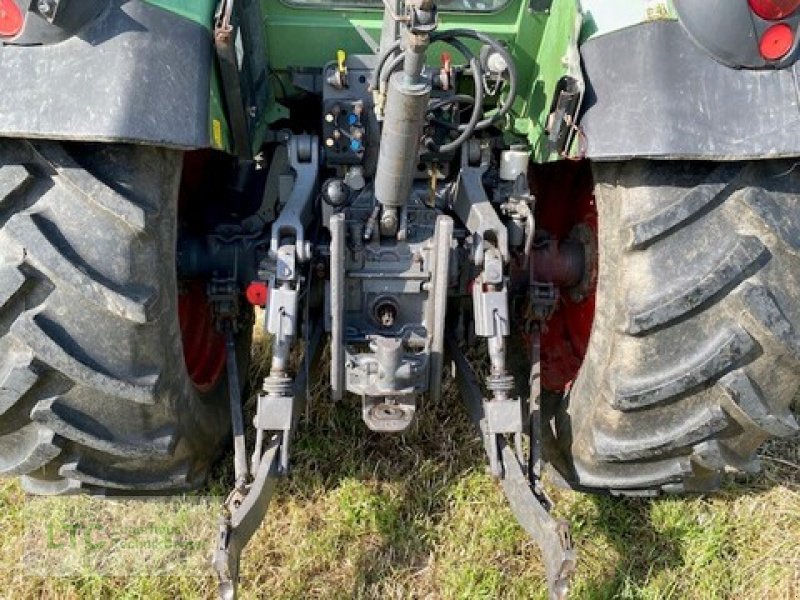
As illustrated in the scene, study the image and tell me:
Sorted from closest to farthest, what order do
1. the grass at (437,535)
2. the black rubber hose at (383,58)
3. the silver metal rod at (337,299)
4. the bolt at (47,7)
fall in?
the bolt at (47,7) → the black rubber hose at (383,58) → the silver metal rod at (337,299) → the grass at (437,535)

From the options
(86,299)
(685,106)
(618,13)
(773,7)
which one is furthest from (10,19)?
(773,7)

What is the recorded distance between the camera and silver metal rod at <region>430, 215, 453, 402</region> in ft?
7.27

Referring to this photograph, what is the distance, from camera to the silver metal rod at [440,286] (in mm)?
2217

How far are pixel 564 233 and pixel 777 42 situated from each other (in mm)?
1166

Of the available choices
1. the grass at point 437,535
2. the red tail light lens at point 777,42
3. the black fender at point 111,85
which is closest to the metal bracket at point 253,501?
the grass at point 437,535

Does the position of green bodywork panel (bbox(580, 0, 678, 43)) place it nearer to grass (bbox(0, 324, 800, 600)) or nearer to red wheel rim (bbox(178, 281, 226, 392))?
red wheel rim (bbox(178, 281, 226, 392))

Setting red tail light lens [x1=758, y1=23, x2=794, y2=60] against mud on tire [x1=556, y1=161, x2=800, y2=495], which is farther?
mud on tire [x1=556, y1=161, x2=800, y2=495]

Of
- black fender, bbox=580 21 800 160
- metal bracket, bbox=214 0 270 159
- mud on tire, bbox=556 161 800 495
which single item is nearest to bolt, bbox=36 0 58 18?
metal bracket, bbox=214 0 270 159

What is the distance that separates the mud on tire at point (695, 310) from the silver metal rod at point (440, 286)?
39 cm

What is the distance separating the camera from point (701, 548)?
285 centimetres

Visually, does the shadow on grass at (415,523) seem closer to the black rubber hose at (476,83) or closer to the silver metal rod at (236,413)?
the silver metal rod at (236,413)

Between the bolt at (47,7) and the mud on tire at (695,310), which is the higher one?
the bolt at (47,7)

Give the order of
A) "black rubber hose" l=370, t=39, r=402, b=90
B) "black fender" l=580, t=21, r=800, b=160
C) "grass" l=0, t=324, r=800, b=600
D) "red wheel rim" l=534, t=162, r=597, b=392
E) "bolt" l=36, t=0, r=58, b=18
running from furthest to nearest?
"red wheel rim" l=534, t=162, r=597, b=392 < "grass" l=0, t=324, r=800, b=600 < "black rubber hose" l=370, t=39, r=402, b=90 < "black fender" l=580, t=21, r=800, b=160 < "bolt" l=36, t=0, r=58, b=18

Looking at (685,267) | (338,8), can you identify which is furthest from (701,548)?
(338,8)
